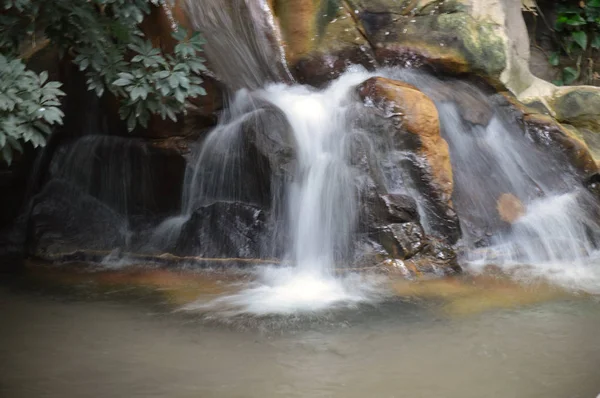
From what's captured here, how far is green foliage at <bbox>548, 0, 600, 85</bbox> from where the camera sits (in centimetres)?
877

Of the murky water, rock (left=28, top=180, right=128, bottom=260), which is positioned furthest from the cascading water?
rock (left=28, top=180, right=128, bottom=260)

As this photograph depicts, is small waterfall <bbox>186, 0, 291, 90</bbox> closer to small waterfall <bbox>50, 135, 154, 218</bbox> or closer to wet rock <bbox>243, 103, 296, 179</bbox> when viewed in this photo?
wet rock <bbox>243, 103, 296, 179</bbox>

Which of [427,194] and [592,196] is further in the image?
[592,196]

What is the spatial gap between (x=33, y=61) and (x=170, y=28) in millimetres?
1659

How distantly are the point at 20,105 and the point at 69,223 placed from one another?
8.75 feet

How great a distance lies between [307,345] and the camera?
3.86m

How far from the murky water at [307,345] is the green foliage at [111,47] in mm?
1349

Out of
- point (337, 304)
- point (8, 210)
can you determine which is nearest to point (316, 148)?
point (337, 304)

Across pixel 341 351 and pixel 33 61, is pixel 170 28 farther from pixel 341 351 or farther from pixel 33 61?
pixel 341 351

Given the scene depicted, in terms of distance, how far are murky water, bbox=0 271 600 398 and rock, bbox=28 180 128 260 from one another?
1.06 m

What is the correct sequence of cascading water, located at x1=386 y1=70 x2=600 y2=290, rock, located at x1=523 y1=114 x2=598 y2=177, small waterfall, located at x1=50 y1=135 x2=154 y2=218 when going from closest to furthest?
cascading water, located at x1=386 y1=70 x2=600 y2=290, small waterfall, located at x1=50 y1=135 x2=154 y2=218, rock, located at x1=523 y1=114 x2=598 y2=177

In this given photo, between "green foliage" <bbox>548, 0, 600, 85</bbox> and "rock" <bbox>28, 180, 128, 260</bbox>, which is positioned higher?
"green foliage" <bbox>548, 0, 600, 85</bbox>

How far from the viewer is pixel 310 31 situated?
7113 mm

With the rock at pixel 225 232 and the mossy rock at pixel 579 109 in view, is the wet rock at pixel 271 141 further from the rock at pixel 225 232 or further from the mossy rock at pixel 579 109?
the mossy rock at pixel 579 109
